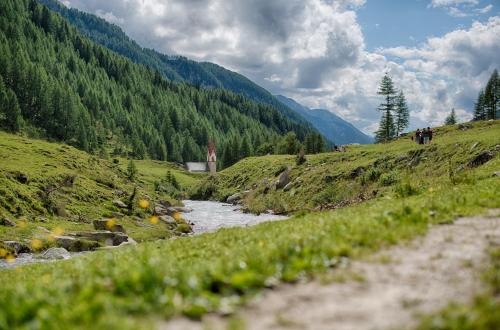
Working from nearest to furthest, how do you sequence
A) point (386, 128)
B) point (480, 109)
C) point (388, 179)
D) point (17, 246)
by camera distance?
point (17, 246)
point (388, 179)
point (386, 128)
point (480, 109)

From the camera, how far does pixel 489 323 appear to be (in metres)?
5.97

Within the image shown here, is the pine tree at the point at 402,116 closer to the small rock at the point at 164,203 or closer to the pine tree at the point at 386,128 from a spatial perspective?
the pine tree at the point at 386,128

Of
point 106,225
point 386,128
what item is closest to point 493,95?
point 386,128

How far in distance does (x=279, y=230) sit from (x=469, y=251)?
630 centimetres

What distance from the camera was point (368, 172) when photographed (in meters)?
53.7

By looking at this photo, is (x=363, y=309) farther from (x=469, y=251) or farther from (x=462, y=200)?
(x=462, y=200)

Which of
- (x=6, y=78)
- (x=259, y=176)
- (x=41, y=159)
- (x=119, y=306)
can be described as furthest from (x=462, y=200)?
(x=6, y=78)

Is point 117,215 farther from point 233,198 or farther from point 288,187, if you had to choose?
point 233,198

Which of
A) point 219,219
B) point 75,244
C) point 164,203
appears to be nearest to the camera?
point 75,244

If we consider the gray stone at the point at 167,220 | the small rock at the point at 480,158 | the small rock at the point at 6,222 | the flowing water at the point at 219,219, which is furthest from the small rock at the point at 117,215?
the small rock at the point at 480,158

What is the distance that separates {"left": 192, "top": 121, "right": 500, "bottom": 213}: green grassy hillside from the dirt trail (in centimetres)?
1350

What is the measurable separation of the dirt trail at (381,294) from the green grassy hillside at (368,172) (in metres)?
13.5

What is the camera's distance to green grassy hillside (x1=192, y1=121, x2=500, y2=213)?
139ft

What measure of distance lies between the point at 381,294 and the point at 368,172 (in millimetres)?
48024
